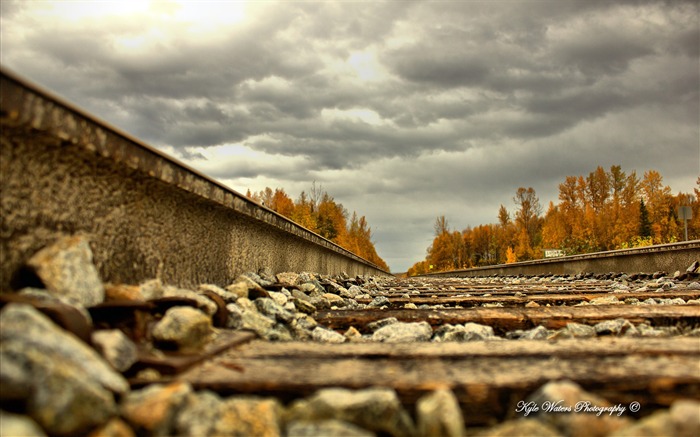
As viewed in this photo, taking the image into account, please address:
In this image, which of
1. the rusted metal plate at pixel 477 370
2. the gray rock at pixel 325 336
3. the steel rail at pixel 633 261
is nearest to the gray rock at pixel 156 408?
the rusted metal plate at pixel 477 370

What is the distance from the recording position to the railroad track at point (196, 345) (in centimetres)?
104

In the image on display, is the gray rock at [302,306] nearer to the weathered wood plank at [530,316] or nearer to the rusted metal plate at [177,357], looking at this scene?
the weathered wood plank at [530,316]

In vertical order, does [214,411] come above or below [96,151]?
below

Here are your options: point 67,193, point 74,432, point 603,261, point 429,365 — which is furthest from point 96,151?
point 603,261

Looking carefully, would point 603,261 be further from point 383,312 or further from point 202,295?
point 202,295

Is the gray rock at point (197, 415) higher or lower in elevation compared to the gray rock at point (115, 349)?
lower

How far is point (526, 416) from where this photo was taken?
1.11 meters

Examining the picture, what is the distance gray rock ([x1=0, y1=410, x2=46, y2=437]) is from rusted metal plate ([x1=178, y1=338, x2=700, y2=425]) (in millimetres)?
354

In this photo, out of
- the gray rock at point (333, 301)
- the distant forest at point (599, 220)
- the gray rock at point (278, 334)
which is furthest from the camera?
the distant forest at point (599, 220)

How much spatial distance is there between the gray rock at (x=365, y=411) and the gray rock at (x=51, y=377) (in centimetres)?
42

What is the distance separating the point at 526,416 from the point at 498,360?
0.91 ft

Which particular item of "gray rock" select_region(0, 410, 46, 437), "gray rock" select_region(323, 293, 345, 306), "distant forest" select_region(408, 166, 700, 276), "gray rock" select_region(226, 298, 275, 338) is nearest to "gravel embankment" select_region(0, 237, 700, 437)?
"gray rock" select_region(0, 410, 46, 437)

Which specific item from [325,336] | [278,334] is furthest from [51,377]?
[325,336]

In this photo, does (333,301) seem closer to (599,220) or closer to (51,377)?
(51,377)
